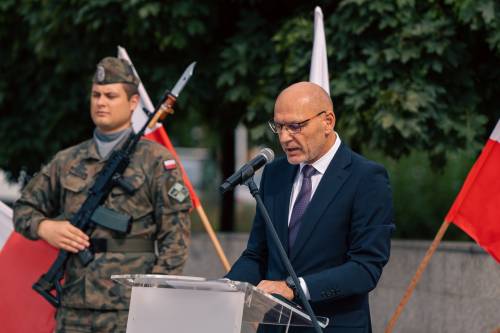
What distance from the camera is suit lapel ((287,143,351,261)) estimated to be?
4297mm

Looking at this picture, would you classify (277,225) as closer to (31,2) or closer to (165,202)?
(165,202)

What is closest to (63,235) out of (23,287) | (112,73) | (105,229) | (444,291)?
(105,229)

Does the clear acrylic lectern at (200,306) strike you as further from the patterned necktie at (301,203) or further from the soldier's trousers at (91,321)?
the soldier's trousers at (91,321)

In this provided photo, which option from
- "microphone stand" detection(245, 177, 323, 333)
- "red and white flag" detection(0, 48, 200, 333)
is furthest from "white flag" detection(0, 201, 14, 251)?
"microphone stand" detection(245, 177, 323, 333)

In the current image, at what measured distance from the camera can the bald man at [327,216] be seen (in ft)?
13.7

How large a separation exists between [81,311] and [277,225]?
1.92 meters

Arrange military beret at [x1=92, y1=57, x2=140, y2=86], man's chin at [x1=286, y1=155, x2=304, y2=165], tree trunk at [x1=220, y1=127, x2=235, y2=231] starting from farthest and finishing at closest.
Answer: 1. tree trunk at [x1=220, y1=127, x2=235, y2=231]
2. military beret at [x1=92, y1=57, x2=140, y2=86]
3. man's chin at [x1=286, y1=155, x2=304, y2=165]

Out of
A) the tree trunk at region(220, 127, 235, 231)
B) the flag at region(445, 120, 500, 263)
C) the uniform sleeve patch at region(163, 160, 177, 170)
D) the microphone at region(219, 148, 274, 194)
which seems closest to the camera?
the microphone at region(219, 148, 274, 194)

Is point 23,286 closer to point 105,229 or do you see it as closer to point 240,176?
point 105,229

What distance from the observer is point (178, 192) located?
5828 mm

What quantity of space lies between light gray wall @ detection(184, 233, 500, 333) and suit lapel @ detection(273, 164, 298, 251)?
12.0ft

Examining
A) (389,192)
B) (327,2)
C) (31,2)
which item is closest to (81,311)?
(389,192)

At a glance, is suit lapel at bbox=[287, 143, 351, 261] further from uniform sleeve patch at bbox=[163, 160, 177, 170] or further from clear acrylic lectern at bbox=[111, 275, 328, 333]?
uniform sleeve patch at bbox=[163, 160, 177, 170]

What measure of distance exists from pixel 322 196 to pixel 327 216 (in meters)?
0.09
